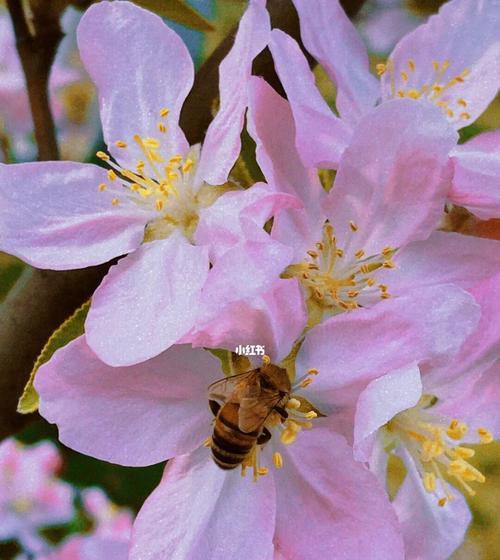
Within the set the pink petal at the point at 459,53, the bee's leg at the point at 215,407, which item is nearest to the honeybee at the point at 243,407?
the bee's leg at the point at 215,407

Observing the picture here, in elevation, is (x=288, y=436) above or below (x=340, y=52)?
below

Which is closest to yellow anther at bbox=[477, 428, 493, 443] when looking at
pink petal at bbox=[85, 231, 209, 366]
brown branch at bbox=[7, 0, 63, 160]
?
pink petal at bbox=[85, 231, 209, 366]

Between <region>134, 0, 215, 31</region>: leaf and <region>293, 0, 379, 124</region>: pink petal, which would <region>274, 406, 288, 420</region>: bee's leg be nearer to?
<region>293, 0, 379, 124</region>: pink petal

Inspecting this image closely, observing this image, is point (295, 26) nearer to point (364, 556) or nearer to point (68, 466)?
point (364, 556)

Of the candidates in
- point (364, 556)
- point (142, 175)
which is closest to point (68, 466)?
point (142, 175)

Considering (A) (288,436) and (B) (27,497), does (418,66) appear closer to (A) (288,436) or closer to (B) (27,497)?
(A) (288,436)

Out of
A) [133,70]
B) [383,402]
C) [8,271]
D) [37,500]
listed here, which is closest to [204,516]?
[383,402]
